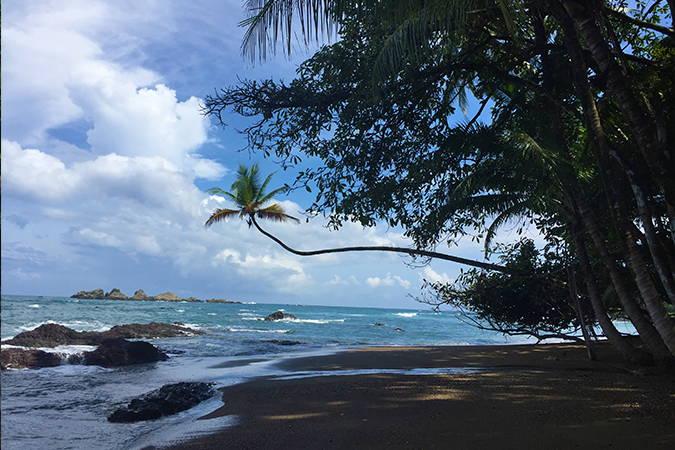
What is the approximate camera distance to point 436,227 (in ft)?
29.7

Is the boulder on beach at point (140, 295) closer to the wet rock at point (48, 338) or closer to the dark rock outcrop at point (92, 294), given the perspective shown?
the dark rock outcrop at point (92, 294)

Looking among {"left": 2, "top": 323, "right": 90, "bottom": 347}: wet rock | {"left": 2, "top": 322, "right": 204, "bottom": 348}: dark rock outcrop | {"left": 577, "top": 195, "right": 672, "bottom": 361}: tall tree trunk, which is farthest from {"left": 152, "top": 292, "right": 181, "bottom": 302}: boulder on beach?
{"left": 577, "top": 195, "right": 672, "bottom": 361}: tall tree trunk

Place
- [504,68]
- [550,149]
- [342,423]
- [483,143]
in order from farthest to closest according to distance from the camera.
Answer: [504,68] < [483,143] < [550,149] < [342,423]

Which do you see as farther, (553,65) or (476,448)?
(553,65)

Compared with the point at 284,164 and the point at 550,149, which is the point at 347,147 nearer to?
the point at 284,164

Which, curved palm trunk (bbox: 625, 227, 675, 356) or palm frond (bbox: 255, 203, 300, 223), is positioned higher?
palm frond (bbox: 255, 203, 300, 223)

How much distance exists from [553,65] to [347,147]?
Result: 4.17m

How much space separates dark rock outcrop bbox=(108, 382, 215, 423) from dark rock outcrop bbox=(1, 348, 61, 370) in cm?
644

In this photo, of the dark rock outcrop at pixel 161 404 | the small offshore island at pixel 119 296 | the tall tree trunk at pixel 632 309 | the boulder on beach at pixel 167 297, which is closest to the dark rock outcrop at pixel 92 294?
the small offshore island at pixel 119 296

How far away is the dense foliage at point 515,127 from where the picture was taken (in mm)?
5969

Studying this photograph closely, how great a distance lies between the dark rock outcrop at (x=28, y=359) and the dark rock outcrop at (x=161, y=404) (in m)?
6.44

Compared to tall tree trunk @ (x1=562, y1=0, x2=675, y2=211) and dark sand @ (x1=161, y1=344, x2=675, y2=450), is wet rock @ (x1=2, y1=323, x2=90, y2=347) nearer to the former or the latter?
dark sand @ (x1=161, y1=344, x2=675, y2=450)

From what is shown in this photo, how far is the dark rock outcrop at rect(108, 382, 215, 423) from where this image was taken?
632 cm

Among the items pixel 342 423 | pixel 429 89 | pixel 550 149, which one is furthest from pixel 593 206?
pixel 342 423
